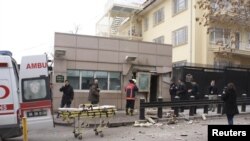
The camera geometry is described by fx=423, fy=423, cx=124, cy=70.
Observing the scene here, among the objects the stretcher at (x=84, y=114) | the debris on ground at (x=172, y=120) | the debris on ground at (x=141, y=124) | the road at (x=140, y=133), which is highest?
the stretcher at (x=84, y=114)

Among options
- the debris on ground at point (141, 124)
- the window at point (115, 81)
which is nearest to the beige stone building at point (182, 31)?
the window at point (115, 81)

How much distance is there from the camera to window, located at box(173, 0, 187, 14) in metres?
33.7

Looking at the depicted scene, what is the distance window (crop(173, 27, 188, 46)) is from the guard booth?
572 centimetres

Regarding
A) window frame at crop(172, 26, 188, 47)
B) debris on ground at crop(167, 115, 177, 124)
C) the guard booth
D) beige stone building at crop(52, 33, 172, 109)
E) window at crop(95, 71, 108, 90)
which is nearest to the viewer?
debris on ground at crop(167, 115, 177, 124)

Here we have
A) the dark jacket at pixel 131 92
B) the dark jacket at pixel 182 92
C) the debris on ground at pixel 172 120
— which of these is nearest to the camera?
the debris on ground at pixel 172 120

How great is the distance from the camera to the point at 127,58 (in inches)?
912

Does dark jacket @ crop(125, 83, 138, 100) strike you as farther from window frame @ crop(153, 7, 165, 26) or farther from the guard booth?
window frame @ crop(153, 7, 165, 26)

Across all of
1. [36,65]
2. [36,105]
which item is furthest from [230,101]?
[36,65]

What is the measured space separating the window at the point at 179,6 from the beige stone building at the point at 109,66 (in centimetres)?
984

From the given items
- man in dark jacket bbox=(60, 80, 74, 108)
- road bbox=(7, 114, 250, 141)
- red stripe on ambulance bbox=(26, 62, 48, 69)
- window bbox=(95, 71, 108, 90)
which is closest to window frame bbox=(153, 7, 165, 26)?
window bbox=(95, 71, 108, 90)

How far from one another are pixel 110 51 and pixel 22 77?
34.1 ft

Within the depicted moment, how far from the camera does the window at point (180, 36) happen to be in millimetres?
33378

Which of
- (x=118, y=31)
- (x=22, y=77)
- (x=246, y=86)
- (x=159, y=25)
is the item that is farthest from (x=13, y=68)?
(x=118, y=31)

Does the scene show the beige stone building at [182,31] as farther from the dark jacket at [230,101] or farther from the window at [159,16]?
the dark jacket at [230,101]
